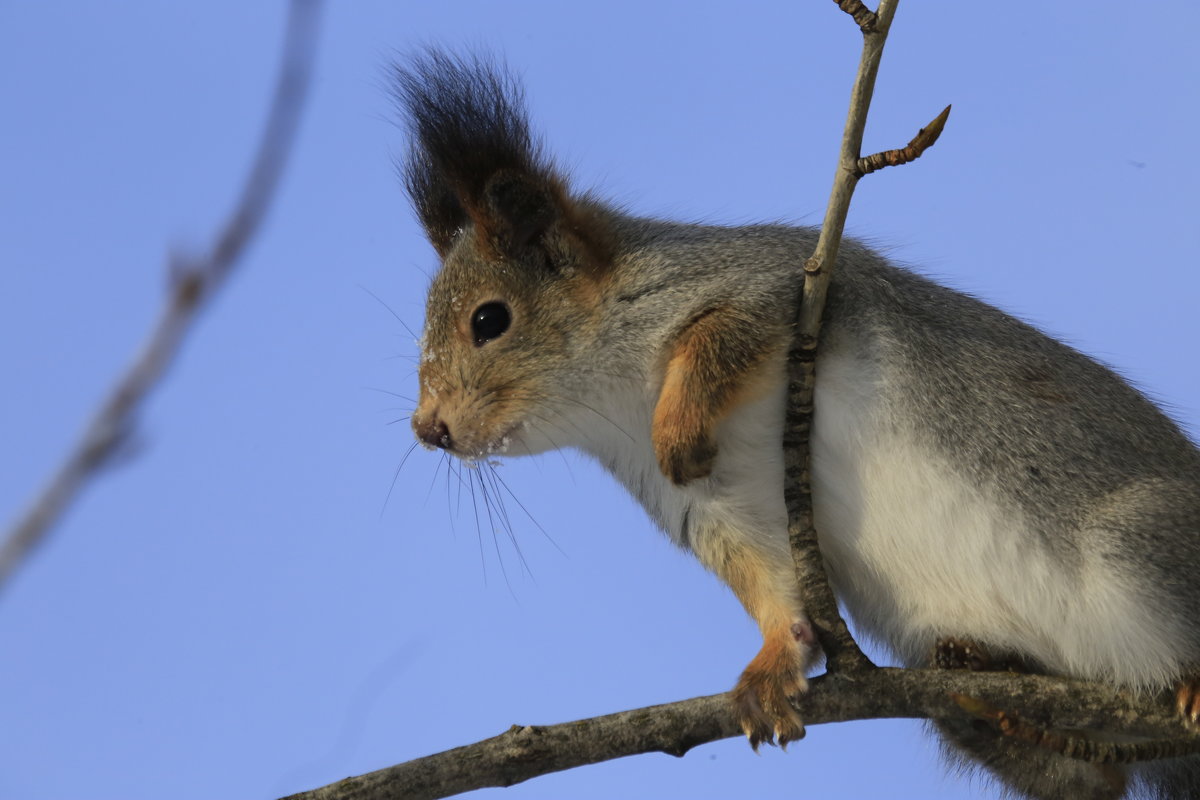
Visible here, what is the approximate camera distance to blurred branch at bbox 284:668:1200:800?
371 cm

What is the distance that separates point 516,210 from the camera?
4914 mm

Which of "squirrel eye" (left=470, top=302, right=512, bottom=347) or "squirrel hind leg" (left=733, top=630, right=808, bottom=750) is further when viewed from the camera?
"squirrel eye" (left=470, top=302, right=512, bottom=347)

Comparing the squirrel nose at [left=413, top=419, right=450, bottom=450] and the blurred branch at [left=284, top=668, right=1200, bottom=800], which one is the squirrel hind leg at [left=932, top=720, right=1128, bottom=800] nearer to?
the blurred branch at [left=284, top=668, right=1200, bottom=800]

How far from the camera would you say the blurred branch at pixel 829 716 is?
12.2 ft

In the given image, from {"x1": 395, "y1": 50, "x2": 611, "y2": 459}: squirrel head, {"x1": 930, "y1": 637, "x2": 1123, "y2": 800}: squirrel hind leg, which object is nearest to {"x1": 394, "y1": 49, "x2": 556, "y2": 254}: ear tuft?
{"x1": 395, "y1": 50, "x2": 611, "y2": 459}: squirrel head

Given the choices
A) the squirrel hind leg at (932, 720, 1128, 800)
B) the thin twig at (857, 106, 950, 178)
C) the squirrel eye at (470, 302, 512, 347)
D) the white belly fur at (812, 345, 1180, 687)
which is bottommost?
the squirrel hind leg at (932, 720, 1128, 800)

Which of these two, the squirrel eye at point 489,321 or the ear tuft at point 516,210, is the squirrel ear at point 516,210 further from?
the squirrel eye at point 489,321

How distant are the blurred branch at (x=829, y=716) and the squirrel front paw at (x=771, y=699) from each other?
0.14ft

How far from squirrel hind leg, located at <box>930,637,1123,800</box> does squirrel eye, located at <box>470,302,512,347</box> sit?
2001 mm

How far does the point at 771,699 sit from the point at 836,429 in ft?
3.07

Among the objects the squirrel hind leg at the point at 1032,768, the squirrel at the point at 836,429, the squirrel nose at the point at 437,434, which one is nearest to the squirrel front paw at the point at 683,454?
the squirrel at the point at 836,429

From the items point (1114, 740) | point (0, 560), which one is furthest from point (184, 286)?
point (1114, 740)

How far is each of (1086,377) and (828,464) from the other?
1.08 meters

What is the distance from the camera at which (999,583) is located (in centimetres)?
417
